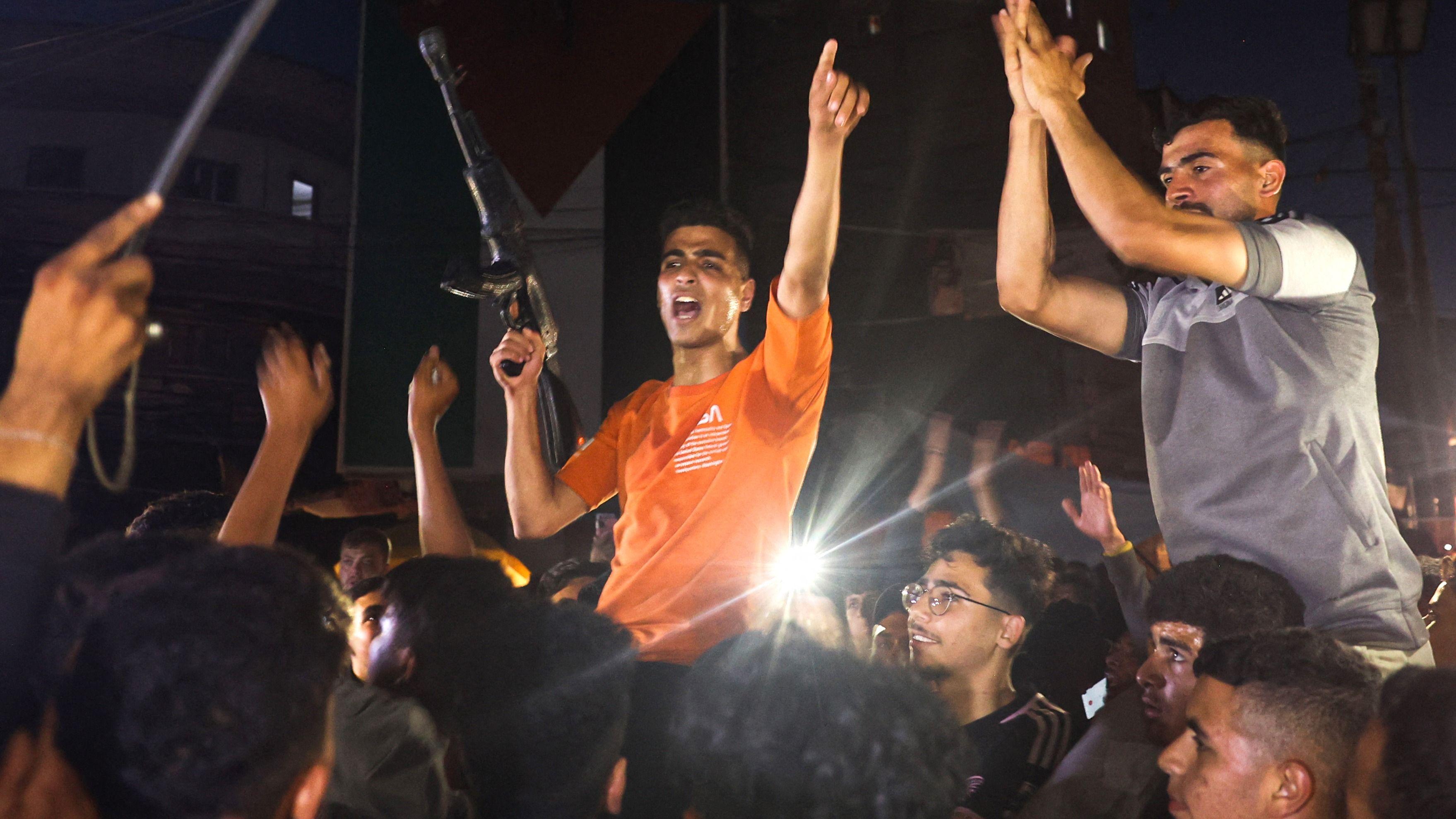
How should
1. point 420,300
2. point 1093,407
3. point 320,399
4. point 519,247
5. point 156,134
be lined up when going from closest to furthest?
point 320,399
point 519,247
point 420,300
point 1093,407
point 156,134

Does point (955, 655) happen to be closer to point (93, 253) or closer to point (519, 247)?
point (519, 247)

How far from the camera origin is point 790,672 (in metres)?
1.61

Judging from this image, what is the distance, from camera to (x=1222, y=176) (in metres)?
2.43

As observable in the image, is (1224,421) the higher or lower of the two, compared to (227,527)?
higher

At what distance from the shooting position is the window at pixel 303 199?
60.4 ft

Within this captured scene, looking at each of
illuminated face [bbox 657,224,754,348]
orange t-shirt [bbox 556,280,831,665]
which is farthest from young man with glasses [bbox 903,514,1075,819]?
illuminated face [bbox 657,224,754,348]

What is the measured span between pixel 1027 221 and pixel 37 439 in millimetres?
1890

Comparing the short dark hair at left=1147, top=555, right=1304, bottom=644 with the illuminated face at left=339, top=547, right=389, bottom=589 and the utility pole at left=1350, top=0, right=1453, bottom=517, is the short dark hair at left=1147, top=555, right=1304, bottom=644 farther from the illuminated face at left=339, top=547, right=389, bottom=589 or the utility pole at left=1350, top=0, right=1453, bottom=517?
the utility pole at left=1350, top=0, right=1453, bottom=517

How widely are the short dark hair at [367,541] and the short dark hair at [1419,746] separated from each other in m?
4.31

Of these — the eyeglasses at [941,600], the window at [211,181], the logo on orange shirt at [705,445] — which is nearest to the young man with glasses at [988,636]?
the eyeglasses at [941,600]

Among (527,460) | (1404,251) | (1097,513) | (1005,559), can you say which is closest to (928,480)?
(1097,513)

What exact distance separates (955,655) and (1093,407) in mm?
12489

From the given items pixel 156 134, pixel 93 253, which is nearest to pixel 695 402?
pixel 93 253

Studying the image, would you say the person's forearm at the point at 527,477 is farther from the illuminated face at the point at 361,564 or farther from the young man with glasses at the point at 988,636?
the illuminated face at the point at 361,564
